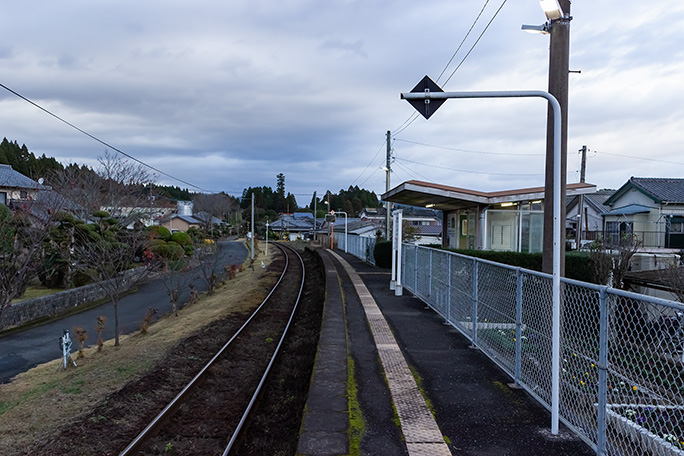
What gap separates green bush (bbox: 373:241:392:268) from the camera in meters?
22.9

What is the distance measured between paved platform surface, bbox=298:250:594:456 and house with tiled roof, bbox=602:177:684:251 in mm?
19844

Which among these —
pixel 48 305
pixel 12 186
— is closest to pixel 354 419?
pixel 48 305

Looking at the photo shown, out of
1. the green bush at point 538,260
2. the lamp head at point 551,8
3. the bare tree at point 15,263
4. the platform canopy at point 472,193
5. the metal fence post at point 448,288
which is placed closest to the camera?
the lamp head at point 551,8

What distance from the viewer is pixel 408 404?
4953mm

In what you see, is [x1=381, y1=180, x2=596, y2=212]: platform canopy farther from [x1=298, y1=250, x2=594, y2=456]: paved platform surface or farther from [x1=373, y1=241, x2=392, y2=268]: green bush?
[x1=298, y1=250, x2=594, y2=456]: paved platform surface

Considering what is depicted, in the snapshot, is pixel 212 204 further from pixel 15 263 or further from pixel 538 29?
pixel 538 29

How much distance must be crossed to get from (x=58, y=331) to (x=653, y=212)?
28.3 m

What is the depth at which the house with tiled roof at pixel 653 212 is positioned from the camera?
2427 cm

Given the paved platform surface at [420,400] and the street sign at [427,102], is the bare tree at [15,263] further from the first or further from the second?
the street sign at [427,102]

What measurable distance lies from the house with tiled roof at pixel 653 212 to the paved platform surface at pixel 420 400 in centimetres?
1984

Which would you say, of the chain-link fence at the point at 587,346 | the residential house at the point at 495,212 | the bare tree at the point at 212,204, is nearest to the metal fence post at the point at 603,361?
the chain-link fence at the point at 587,346

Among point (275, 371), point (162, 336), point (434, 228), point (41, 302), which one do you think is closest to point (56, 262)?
point (41, 302)

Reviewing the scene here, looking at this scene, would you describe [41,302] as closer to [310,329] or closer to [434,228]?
[310,329]

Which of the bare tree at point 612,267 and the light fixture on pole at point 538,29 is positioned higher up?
the light fixture on pole at point 538,29
